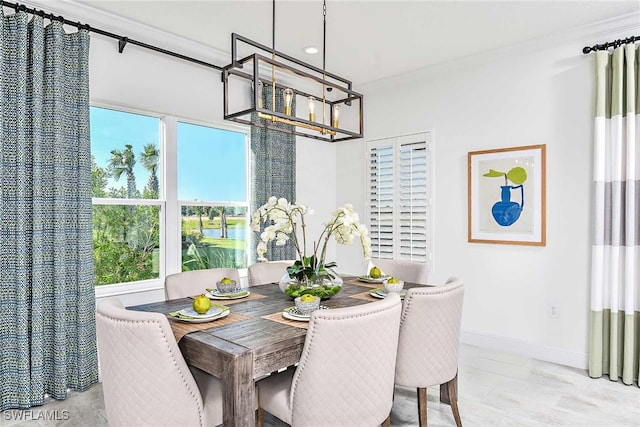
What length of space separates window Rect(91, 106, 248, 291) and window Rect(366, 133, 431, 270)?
1.49 metres

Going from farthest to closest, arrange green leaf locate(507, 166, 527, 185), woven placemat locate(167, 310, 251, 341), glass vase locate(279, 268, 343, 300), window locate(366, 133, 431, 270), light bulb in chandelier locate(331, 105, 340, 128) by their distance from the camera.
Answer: window locate(366, 133, 431, 270) → green leaf locate(507, 166, 527, 185) → light bulb in chandelier locate(331, 105, 340, 128) → glass vase locate(279, 268, 343, 300) → woven placemat locate(167, 310, 251, 341)

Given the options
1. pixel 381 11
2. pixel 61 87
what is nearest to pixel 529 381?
pixel 381 11

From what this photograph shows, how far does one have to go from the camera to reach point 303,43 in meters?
3.53

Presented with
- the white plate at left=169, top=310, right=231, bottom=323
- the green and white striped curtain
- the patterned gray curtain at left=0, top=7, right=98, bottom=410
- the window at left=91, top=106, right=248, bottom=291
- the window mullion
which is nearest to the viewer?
the white plate at left=169, top=310, right=231, bottom=323

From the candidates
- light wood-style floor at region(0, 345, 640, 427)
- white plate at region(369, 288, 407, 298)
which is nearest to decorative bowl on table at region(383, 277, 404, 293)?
white plate at region(369, 288, 407, 298)

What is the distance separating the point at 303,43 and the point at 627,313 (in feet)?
10.8

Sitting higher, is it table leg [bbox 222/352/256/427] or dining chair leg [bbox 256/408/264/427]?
table leg [bbox 222/352/256/427]

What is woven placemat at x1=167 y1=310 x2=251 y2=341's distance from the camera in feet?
5.92

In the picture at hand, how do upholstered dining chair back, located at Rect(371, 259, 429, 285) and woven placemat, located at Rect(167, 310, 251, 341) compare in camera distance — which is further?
upholstered dining chair back, located at Rect(371, 259, 429, 285)

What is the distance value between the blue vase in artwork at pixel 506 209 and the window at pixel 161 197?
2417 mm

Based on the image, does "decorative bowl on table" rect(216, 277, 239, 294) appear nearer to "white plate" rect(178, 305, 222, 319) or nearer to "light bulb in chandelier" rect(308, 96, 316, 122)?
"white plate" rect(178, 305, 222, 319)

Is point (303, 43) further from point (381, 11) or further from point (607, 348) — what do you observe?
point (607, 348)

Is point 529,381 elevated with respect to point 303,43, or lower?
lower

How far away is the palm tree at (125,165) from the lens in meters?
3.28
